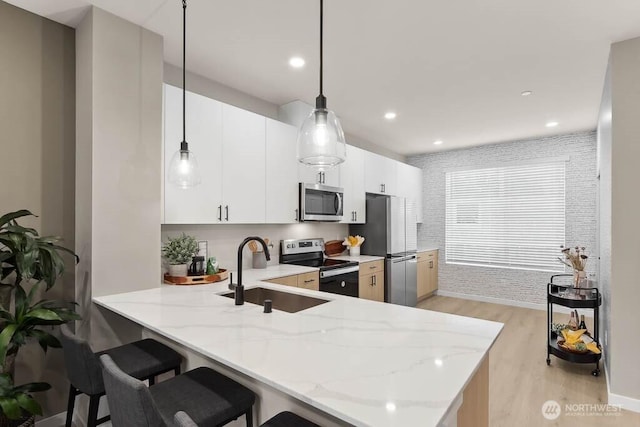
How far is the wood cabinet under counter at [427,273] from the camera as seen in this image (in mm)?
5345

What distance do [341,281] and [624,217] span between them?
2387 mm

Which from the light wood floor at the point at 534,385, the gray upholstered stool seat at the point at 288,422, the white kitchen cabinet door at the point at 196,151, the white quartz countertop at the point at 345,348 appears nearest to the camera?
the white quartz countertop at the point at 345,348

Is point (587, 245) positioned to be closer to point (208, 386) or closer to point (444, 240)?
point (444, 240)

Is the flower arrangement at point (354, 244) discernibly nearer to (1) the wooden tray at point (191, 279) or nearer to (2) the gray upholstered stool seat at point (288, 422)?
(1) the wooden tray at point (191, 279)

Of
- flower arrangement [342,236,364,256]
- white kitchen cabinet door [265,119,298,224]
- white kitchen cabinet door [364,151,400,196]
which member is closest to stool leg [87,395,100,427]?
white kitchen cabinet door [265,119,298,224]

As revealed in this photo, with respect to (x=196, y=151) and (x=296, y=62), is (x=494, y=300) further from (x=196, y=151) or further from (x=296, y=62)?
(x=196, y=151)

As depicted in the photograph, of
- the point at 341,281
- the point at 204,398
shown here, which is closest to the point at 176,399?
the point at 204,398

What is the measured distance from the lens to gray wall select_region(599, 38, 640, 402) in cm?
234

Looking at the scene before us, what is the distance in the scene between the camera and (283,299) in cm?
224

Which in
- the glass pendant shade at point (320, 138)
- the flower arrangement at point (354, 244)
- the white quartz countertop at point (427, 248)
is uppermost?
the glass pendant shade at point (320, 138)

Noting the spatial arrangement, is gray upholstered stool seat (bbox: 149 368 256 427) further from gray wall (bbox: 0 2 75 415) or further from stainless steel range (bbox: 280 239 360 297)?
stainless steel range (bbox: 280 239 360 297)

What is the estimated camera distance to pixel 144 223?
2.22 metres

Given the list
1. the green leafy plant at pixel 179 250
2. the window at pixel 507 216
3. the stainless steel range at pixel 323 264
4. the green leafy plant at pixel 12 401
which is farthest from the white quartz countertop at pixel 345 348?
the window at pixel 507 216

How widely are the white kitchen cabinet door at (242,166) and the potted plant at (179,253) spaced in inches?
13.5
